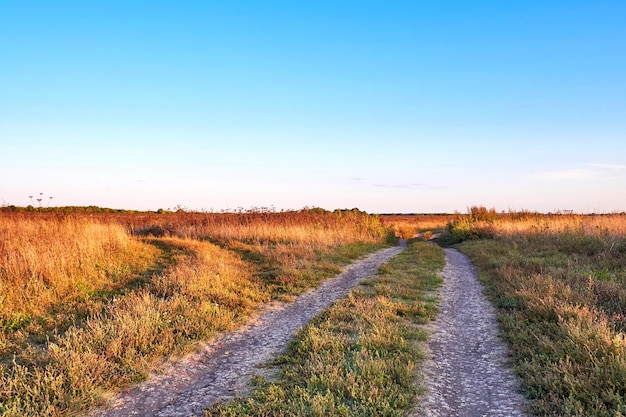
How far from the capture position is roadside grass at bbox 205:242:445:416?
454 cm

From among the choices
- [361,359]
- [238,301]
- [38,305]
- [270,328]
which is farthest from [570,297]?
[38,305]

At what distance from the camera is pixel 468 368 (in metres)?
5.89

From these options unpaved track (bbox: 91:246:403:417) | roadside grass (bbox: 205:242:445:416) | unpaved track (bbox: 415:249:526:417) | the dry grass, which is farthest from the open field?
the dry grass

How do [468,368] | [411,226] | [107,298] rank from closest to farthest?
[468,368]
[107,298]
[411,226]

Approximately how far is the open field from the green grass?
5.16m

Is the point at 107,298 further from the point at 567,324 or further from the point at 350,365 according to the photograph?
the point at 567,324

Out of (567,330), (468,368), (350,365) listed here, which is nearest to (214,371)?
(350,365)

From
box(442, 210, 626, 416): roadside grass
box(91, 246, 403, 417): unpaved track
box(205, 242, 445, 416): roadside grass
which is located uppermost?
box(442, 210, 626, 416): roadside grass

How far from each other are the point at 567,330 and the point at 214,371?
538 centimetres

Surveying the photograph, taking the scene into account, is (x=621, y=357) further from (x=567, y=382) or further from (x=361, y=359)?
(x=361, y=359)

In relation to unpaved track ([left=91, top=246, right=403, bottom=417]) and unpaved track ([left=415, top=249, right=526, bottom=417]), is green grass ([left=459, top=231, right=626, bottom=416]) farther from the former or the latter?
unpaved track ([left=91, top=246, right=403, bottom=417])

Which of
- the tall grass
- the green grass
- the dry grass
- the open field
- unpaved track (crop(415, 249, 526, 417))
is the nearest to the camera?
the green grass

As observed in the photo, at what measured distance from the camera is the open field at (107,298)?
527 cm

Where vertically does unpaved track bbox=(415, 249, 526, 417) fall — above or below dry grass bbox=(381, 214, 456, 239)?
below
